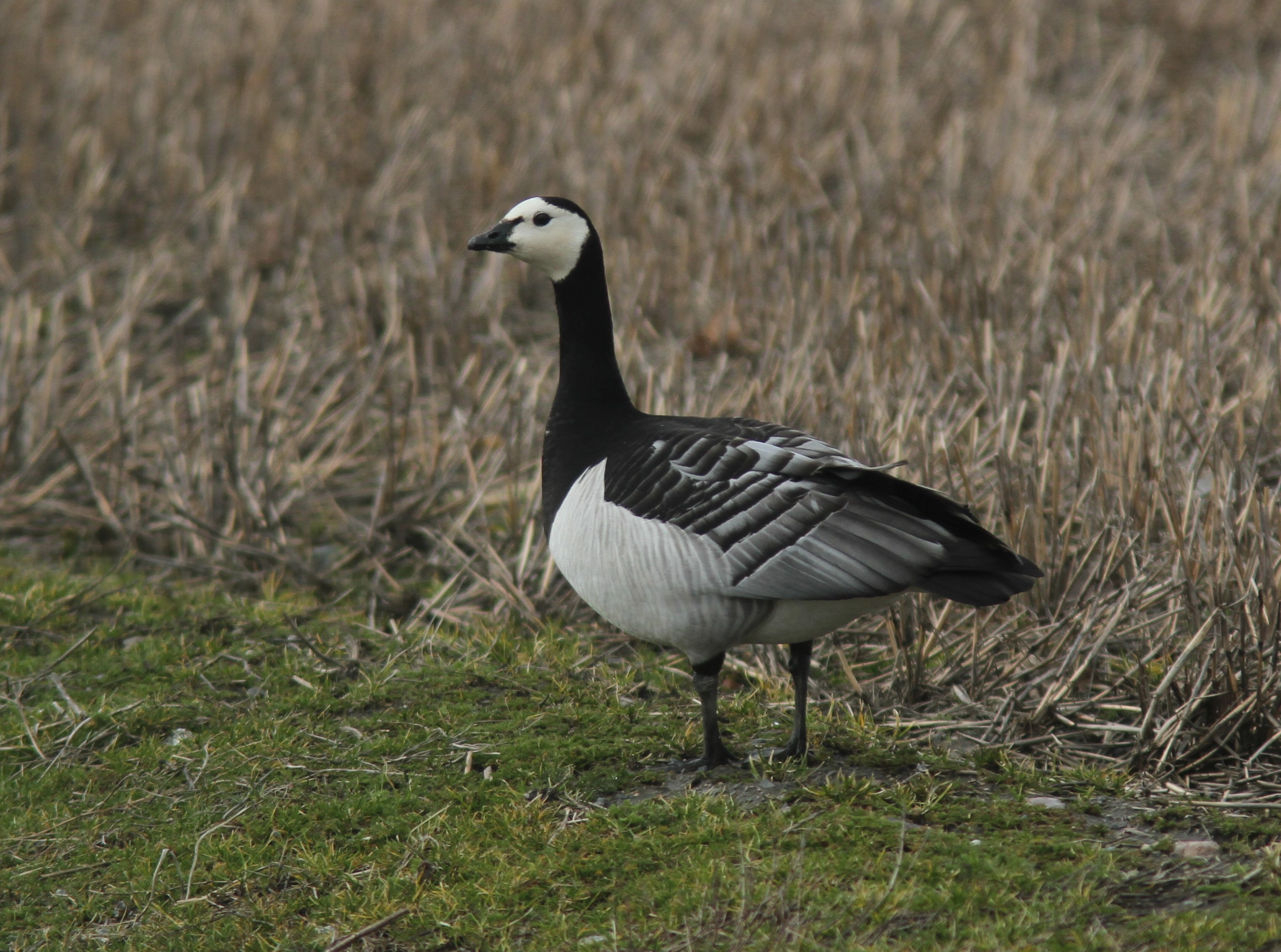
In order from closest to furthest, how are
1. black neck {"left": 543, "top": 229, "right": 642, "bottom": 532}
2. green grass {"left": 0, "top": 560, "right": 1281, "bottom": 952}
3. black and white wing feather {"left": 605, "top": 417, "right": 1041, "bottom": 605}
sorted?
1. green grass {"left": 0, "top": 560, "right": 1281, "bottom": 952}
2. black and white wing feather {"left": 605, "top": 417, "right": 1041, "bottom": 605}
3. black neck {"left": 543, "top": 229, "right": 642, "bottom": 532}

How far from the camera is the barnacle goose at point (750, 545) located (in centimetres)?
394

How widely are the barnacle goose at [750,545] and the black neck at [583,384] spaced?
0.13 meters

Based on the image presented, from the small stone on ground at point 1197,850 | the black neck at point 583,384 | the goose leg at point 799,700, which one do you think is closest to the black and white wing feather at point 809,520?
the black neck at point 583,384

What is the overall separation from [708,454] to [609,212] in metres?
5.17

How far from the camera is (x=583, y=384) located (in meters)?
4.74

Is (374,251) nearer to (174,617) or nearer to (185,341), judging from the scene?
(185,341)

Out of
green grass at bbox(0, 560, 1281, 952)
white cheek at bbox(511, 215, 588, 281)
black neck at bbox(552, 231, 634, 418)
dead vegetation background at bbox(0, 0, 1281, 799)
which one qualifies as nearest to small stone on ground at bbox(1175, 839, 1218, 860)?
green grass at bbox(0, 560, 1281, 952)

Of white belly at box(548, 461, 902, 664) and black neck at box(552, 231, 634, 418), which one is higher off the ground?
black neck at box(552, 231, 634, 418)

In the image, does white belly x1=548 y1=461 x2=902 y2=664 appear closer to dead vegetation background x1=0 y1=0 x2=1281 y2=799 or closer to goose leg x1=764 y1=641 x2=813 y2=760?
goose leg x1=764 y1=641 x2=813 y2=760

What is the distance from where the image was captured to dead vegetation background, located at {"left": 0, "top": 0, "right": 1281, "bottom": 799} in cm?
502

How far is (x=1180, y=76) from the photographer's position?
37.7ft

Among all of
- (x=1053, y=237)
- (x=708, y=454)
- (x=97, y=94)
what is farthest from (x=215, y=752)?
(x=97, y=94)

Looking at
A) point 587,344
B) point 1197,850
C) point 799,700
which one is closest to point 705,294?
point 587,344

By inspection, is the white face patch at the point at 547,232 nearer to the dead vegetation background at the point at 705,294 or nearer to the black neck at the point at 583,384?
the black neck at the point at 583,384
